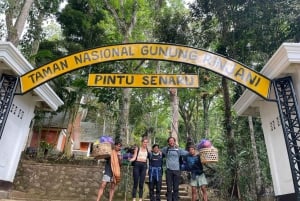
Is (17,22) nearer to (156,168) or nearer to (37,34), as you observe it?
(37,34)

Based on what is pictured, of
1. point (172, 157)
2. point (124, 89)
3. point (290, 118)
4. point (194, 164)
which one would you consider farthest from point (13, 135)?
point (290, 118)

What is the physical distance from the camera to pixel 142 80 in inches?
231

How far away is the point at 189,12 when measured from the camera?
494 inches

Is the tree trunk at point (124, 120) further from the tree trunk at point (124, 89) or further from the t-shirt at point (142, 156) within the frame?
the t-shirt at point (142, 156)

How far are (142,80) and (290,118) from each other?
274cm

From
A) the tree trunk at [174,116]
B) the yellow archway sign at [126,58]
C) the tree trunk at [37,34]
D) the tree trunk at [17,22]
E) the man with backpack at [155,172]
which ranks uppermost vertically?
the tree trunk at [37,34]

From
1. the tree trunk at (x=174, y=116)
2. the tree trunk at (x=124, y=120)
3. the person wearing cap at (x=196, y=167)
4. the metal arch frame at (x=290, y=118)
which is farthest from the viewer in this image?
the tree trunk at (x=174, y=116)

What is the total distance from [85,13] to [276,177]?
12995 mm

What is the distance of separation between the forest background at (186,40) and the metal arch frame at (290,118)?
13.8 feet

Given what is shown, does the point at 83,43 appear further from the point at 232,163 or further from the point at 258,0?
the point at 232,163

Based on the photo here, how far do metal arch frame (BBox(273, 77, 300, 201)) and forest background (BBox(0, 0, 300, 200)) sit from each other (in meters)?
4.19

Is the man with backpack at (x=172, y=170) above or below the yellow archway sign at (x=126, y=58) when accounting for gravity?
below

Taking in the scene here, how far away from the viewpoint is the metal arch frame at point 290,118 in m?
4.83

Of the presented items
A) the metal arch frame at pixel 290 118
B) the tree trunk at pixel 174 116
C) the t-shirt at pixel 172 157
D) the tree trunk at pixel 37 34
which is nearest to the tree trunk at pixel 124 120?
the tree trunk at pixel 174 116
